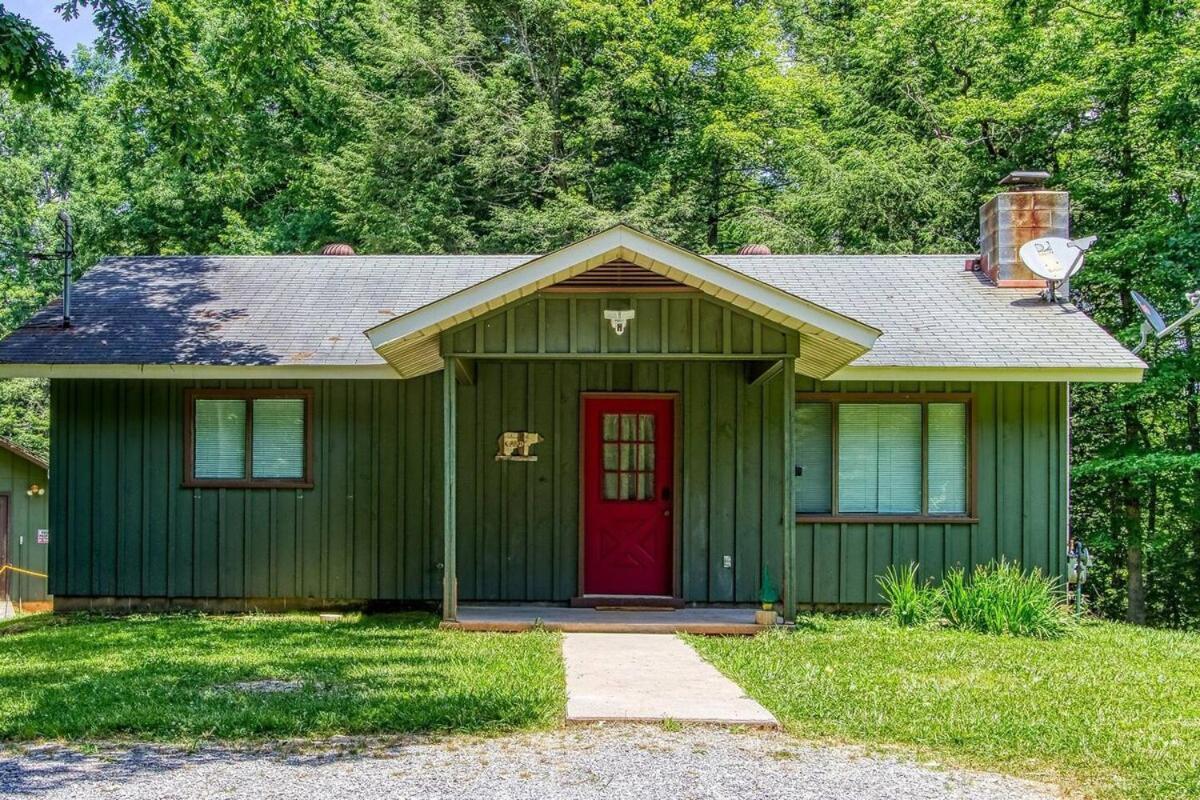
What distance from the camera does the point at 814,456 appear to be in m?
9.66

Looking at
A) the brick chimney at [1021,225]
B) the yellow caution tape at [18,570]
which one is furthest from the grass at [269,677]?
the yellow caution tape at [18,570]

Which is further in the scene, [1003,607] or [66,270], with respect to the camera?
[66,270]

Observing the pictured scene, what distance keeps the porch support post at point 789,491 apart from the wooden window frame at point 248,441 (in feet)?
13.9

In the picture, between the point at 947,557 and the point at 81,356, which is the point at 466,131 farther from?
the point at 947,557

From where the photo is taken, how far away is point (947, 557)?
9523 millimetres

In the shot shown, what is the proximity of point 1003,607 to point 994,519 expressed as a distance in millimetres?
1335

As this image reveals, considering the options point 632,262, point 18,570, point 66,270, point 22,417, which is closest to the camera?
point 632,262

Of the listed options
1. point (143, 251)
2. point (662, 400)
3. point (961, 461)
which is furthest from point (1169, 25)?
point (143, 251)

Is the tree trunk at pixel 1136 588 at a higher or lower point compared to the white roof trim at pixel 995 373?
lower

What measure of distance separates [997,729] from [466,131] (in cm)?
1707

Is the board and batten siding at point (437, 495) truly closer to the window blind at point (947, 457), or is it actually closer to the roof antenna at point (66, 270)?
the window blind at point (947, 457)

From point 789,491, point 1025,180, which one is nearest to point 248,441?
point 789,491

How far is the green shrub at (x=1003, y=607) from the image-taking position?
8281 millimetres

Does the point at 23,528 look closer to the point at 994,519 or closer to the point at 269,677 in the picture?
the point at 269,677
